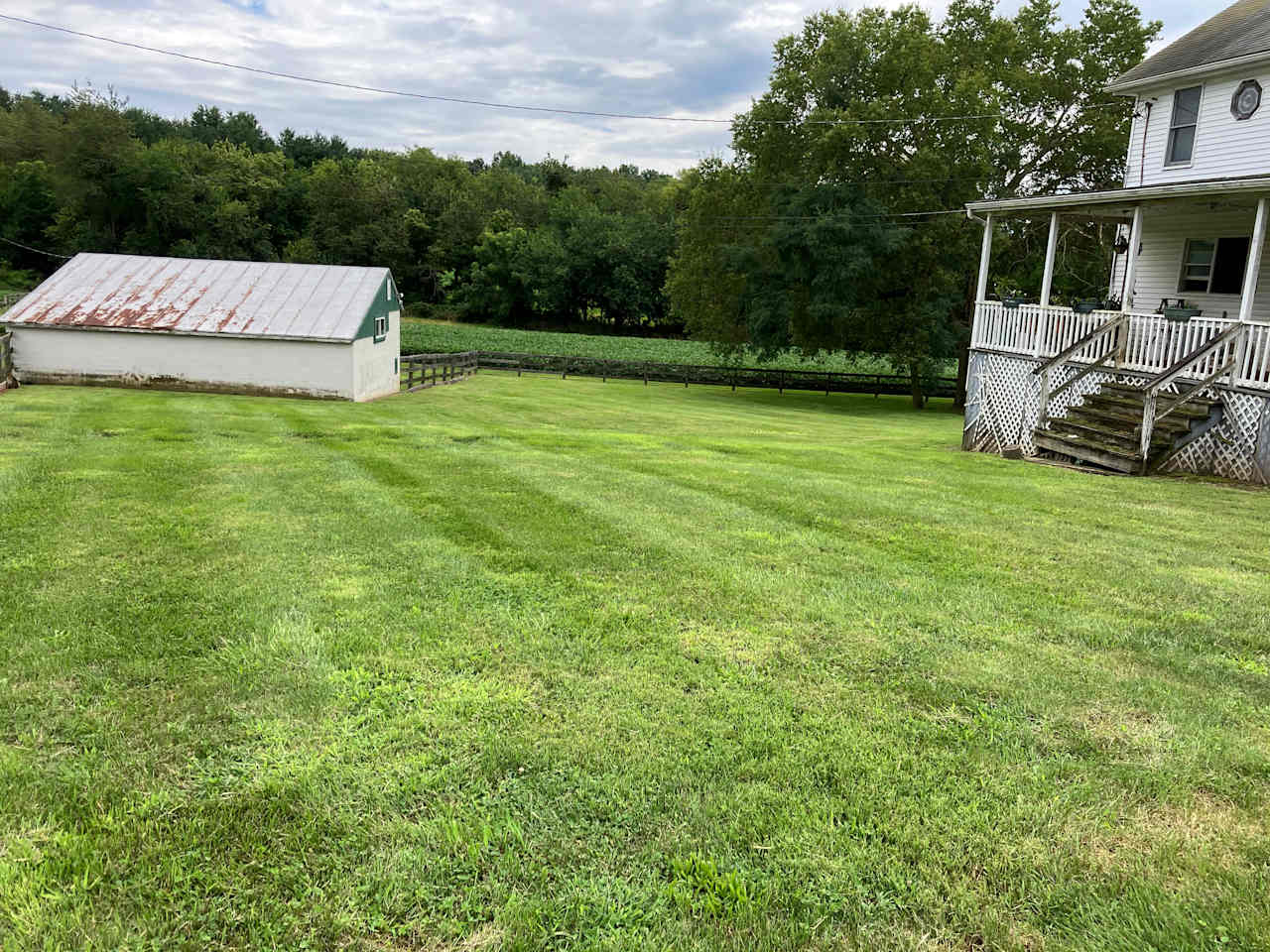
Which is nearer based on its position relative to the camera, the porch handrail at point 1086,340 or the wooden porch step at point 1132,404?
the wooden porch step at point 1132,404

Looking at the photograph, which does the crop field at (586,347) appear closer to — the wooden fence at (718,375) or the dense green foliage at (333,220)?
the wooden fence at (718,375)

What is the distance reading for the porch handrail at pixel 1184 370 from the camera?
11914 millimetres

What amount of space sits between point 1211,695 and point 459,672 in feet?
12.7

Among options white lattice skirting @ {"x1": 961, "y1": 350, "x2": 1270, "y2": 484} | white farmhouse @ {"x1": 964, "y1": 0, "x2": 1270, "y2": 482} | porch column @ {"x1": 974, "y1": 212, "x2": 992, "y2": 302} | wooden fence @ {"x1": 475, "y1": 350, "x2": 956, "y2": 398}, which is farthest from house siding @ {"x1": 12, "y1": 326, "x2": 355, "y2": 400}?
white farmhouse @ {"x1": 964, "y1": 0, "x2": 1270, "y2": 482}

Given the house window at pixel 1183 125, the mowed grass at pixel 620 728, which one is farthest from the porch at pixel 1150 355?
the mowed grass at pixel 620 728

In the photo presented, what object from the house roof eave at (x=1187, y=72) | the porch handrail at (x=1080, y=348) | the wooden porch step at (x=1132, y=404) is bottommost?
the wooden porch step at (x=1132, y=404)

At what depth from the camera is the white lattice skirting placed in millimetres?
11685

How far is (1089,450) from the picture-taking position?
1273 cm

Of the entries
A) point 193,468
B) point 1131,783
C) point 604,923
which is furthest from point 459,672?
point 193,468

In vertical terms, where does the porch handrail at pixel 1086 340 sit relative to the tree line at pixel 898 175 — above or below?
below

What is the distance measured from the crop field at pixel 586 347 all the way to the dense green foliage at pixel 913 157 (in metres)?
15.8

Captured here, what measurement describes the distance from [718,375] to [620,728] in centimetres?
4094

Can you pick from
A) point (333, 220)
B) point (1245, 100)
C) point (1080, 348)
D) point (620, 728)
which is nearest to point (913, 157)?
point (1245, 100)

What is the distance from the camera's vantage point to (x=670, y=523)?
7.69 metres
